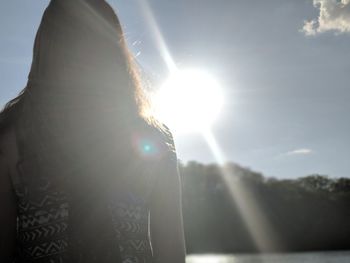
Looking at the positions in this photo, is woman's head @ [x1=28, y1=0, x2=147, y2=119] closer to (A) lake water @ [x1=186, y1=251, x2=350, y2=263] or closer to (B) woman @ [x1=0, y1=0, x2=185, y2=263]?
(B) woman @ [x1=0, y1=0, x2=185, y2=263]

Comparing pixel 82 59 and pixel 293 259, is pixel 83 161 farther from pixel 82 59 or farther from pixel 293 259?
pixel 293 259

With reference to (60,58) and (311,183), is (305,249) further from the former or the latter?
(60,58)

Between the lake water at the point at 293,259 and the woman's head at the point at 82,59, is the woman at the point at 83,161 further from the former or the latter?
the lake water at the point at 293,259

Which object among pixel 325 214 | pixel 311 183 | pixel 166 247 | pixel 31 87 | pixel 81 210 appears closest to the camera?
pixel 81 210

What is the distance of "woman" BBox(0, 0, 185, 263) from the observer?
1.21 meters

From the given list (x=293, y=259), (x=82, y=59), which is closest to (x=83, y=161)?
(x=82, y=59)

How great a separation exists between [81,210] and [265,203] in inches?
4464

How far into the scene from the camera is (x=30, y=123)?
1.28 m

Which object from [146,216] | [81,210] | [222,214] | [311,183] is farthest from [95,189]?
[311,183]

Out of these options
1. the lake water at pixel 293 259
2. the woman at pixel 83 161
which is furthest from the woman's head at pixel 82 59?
the lake water at pixel 293 259

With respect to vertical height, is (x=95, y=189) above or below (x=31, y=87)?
below

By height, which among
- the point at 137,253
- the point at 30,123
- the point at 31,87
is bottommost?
the point at 137,253

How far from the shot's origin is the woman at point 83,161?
1213 millimetres

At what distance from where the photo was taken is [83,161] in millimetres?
1276
